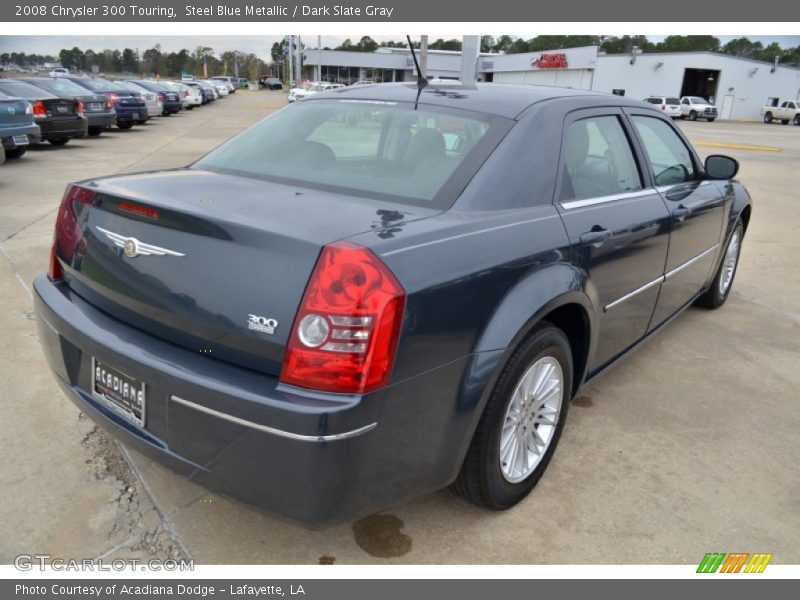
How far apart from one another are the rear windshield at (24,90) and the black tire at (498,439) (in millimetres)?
13662

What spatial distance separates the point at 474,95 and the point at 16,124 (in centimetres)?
1052

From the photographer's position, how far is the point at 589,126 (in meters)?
3.07

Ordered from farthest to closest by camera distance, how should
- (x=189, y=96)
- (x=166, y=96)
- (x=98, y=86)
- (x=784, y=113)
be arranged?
1. (x=784, y=113)
2. (x=189, y=96)
3. (x=166, y=96)
4. (x=98, y=86)

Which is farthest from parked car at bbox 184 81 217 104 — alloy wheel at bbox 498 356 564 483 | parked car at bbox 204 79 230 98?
alloy wheel at bbox 498 356 564 483

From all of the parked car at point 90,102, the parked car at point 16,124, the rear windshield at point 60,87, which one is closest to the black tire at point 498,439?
the parked car at point 16,124

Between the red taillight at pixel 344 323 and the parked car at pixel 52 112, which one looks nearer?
the red taillight at pixel 344 323

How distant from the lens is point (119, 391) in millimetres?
2168

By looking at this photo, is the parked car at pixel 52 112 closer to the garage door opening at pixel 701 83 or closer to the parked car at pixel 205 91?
the parked car at pixel 205 91

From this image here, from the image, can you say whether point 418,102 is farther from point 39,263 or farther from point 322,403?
point 39,263

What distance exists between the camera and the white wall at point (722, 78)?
53.8 meters

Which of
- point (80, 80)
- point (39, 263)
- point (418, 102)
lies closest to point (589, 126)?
point (418, 102)

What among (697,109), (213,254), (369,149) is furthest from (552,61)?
(213,254)

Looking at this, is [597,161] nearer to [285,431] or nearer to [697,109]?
[285,431]

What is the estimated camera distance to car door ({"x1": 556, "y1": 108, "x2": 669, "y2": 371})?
275cm
